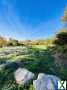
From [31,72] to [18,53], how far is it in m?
2.39

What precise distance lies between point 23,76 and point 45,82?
729 mm

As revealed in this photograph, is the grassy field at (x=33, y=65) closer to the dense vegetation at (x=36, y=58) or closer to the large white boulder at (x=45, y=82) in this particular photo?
the dense vegetation at (x=36, y=58)

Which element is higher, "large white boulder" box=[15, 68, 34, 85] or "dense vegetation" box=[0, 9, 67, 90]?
"dense vegetation" box=[0, 9, 67, 90]

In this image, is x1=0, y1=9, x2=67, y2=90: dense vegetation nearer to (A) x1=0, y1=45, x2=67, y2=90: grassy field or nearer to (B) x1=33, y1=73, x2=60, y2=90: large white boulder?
(A) x1=0, y1=45, x2=67, y2=90: grassy field

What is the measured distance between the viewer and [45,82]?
756 centimetres

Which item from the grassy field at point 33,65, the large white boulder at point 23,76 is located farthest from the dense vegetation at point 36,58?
the large white boulder at point 23,76

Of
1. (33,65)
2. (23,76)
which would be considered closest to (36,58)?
(33,65)

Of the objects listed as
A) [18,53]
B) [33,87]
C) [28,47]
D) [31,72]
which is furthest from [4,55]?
[33,87]

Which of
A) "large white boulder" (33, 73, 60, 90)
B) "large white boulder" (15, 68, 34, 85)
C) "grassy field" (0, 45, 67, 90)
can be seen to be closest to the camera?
"large white boulder" (33, 73, 60, 90)

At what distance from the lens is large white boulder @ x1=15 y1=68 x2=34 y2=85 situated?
25.6ft

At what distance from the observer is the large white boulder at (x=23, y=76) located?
25.6 feet

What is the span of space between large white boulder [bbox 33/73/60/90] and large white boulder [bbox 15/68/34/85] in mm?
246

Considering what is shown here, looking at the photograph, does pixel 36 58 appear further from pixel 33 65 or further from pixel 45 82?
pixel 45 82

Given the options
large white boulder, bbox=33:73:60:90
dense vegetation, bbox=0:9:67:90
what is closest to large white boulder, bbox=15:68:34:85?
dense vegetation, bbox=0:9:67:90
